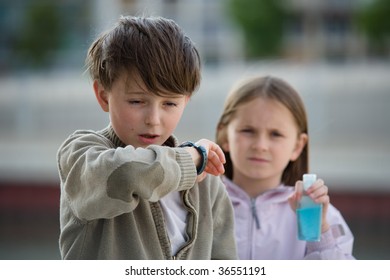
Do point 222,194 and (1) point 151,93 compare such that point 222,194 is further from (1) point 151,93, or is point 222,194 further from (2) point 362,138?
(2) point 362,138

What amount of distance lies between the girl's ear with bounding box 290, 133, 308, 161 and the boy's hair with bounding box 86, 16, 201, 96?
46 centimetres

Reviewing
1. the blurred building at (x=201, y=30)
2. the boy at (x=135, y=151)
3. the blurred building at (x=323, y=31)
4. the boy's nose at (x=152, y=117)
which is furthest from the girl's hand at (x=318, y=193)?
the blurred building at (x=323, y=31)

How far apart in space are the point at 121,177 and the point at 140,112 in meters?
0.12

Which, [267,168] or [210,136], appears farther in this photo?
[210,136]

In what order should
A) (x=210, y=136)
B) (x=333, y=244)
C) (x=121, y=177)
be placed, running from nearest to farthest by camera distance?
(x=121, y=177) < (x=333, y=244) < (x=210, y=136)

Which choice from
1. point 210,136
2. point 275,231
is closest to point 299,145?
point 275,231

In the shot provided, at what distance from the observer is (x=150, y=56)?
1179mm

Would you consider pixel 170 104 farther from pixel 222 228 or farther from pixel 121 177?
pixel 222 228

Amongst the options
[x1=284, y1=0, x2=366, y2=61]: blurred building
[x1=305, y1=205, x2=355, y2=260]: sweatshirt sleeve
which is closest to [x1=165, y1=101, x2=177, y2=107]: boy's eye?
[x1=305, y1=205, x2=355, y2=260]: sweatshirt sleeve

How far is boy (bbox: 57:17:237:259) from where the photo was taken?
1.12 meters

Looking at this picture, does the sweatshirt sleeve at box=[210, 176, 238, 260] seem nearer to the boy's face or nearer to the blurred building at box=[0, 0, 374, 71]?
the boy's face

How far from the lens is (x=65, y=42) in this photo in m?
13.9

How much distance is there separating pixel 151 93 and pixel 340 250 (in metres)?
0.55

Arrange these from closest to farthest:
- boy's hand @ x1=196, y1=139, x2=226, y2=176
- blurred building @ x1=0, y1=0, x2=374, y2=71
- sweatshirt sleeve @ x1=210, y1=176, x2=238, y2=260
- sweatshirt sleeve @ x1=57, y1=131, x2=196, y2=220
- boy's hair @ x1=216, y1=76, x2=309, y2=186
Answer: sweatshirt sleeve @ x1=57, y1=131, x2=196, y2=220
boy's hand @ x1=196, y1=139, x2=226, y2=176
sweatshirt sleeve @ x1=210, y1=176, x2=238, y2=260
boy's hair @ x1=216, y1=76, x2=309, y2=186
blurred building @ x1=0, y1=0, x2=374, y2=71
